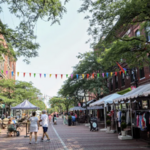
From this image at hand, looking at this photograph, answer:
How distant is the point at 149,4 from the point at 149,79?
12752 mm

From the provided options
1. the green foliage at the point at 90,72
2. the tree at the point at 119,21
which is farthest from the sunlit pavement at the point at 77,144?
the green foliage at the point at 90,72

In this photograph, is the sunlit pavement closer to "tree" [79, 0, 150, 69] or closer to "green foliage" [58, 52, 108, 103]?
"tree" [79, 0, 150, 69]

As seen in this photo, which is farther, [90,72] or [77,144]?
[90,72]

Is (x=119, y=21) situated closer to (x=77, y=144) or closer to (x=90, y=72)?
(x=77, y=144)

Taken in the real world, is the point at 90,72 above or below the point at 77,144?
above

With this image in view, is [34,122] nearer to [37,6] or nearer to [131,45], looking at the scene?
[37,6]

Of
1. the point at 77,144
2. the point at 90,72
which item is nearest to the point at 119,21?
the point at 77,144

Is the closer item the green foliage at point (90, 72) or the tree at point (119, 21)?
the tree at point (119, 21)

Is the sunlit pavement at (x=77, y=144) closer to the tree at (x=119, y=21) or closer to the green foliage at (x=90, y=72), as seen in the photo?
the tree at (x=119, y=21)

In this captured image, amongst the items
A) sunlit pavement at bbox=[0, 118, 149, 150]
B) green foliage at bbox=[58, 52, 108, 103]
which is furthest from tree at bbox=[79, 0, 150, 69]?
green foliage at bbox=[58, 52, 108, 103]

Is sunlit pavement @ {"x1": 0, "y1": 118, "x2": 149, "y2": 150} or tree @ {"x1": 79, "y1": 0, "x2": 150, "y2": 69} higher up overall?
tree @ {"x1": 79, "y1": 0, "x2": 150, "y2": 69}

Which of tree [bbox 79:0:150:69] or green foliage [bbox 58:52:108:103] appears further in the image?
green foliage [bbox 58:52:108:103]

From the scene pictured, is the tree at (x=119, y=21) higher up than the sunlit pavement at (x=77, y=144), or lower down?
higher up

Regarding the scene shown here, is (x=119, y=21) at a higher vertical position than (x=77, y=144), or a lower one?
higher
